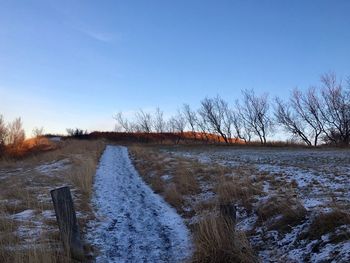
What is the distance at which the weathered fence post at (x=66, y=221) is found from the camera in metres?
6.71

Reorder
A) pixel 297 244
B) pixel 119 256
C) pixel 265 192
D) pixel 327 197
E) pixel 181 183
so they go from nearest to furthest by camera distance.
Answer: pixel 297 244 < pixel 119 256 < pixel 327 197 < pixel 265 192 < pixel 181 183

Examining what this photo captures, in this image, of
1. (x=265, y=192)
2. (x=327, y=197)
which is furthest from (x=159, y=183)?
(x=327, y=197)

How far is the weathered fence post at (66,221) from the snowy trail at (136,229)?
0.47m

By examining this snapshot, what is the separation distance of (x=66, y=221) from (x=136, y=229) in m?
2.39

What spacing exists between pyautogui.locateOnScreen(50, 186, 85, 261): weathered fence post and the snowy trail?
0.47m

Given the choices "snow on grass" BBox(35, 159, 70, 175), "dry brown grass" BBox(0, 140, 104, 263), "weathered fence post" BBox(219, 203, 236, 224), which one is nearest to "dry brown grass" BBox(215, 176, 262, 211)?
"weathered fence post" BBox(219, 203, 236, 224)

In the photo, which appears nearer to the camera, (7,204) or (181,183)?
(7,204)

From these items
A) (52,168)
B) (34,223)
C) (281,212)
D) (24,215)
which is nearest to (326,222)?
(281,212)

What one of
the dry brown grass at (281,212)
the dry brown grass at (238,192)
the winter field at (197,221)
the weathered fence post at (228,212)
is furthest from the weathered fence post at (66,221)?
the dry brown grass at (238,192)

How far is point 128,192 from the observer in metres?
13.9

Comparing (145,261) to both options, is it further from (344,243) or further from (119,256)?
(344,243)

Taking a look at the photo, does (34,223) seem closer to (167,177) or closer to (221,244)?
(221,244)

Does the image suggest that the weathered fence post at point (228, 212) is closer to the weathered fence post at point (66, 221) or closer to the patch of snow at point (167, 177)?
the weathered fence post at point (66, 221)

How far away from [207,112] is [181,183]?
203 feet
